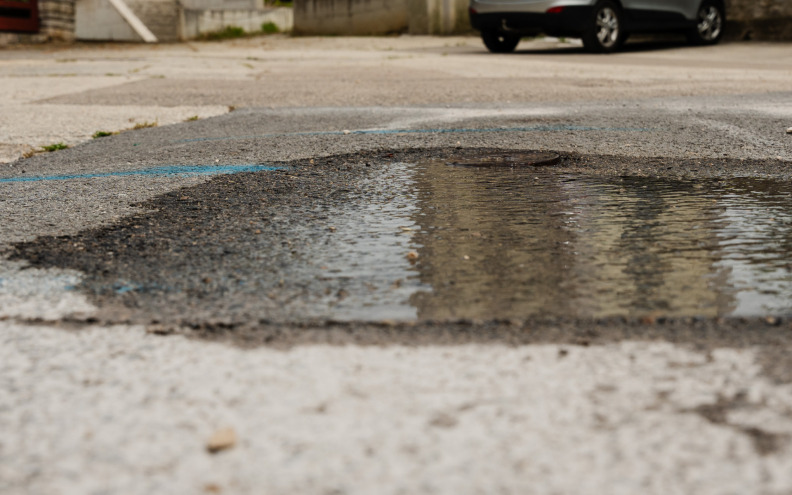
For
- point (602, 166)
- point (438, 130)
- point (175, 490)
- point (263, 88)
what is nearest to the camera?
point (175, 490)

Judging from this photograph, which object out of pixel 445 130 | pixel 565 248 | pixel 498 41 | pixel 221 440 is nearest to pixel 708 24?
pixel 498 41

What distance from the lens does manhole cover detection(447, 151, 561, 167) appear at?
13.0 ft

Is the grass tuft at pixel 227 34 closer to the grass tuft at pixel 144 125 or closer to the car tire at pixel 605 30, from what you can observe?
the car tire at pixel 605 30

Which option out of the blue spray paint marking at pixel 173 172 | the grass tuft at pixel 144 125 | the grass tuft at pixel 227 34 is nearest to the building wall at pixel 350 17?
the grass tuft at pixel 227 34

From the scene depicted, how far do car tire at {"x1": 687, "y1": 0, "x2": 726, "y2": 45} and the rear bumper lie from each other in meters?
3.09

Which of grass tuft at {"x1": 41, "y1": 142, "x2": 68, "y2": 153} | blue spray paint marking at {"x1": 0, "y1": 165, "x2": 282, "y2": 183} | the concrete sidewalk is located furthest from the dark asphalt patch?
the concrete sidewalk

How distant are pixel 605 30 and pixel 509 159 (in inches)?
393

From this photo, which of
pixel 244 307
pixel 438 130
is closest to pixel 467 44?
pixel 438 130

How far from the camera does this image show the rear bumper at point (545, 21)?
40.6 ft

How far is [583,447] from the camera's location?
4.27ft

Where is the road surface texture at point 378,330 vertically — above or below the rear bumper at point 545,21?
below

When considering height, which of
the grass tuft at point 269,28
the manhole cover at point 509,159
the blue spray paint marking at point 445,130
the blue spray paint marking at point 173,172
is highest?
the grass tuft at point 269,28

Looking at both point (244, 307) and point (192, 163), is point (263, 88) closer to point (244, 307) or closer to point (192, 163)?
point (192, 163)

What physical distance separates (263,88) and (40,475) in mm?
7580
